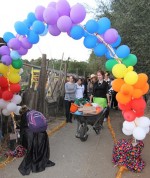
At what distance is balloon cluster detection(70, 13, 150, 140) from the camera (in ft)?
22.0

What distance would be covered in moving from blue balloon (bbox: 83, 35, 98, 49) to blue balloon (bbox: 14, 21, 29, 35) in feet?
4.82

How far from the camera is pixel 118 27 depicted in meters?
12.9

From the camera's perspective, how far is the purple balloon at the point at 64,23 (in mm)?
6621

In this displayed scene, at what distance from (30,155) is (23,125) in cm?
120

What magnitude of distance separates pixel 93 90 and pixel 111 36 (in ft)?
12.9

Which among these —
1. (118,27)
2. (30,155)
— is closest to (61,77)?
(118,27)

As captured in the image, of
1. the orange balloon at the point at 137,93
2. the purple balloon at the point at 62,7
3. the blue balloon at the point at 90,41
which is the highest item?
the purple balloon at the point at 62,7

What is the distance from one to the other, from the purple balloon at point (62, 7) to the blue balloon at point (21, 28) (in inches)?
42.3

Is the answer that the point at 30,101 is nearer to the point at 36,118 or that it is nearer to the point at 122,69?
the point at 36,118

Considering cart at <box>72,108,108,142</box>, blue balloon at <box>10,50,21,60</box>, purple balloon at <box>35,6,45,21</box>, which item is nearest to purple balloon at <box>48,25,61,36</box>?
purple balloon at <box>35,6,45,21</box>

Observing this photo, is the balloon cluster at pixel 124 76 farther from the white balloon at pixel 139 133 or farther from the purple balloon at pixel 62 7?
the purple balloon at pixel 62 7

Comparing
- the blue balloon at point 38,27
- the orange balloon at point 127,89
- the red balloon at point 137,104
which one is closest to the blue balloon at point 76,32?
the blue balloon at point 38,27

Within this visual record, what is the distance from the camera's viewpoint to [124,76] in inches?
266

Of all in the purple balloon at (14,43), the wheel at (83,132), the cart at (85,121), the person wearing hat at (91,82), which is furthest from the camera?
the person wearing hat at (91,82)
